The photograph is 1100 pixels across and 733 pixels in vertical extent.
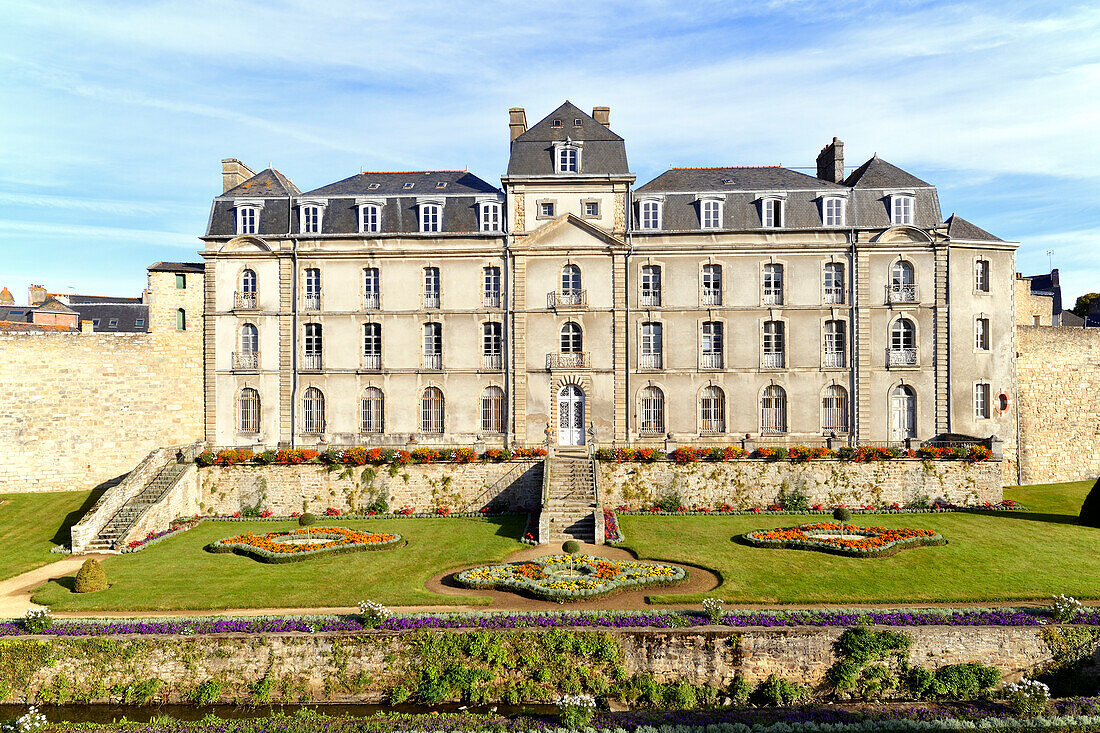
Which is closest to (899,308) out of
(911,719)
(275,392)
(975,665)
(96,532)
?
(975,665)

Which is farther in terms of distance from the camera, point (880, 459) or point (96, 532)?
point (880, 459)

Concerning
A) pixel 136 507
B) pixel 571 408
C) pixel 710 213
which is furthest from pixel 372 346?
pixel 710 213

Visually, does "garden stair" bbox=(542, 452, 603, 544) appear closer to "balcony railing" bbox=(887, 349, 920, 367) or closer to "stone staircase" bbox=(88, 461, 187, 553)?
"balcony railing" bbox=(887, 349, 920, 367)

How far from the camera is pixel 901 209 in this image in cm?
→ 3309

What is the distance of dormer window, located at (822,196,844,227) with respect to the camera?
109 ft

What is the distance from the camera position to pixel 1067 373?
3553cm

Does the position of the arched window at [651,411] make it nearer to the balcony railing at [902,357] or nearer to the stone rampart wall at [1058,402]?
the balcony railing at [902,357]

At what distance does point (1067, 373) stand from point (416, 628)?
36810 mm

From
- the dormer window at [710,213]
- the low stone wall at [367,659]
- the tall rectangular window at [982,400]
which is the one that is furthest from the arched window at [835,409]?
the low stone wall at [367,659]

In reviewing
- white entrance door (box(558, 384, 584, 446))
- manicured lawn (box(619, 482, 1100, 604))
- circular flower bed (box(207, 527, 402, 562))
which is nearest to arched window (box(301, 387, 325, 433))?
circular flower bed (box(207, 527, 402, 562))

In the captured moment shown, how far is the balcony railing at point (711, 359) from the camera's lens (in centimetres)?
3326

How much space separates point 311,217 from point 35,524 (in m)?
18.0

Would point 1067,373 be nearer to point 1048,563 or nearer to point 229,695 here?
point 1048,563

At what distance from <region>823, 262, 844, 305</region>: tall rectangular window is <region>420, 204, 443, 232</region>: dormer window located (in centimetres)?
1946
